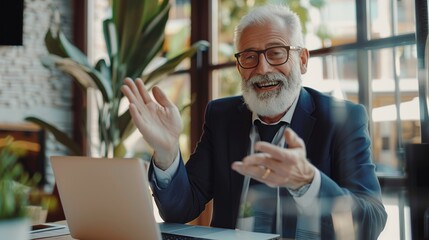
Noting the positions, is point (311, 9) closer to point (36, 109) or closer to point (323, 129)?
point (323, 129)

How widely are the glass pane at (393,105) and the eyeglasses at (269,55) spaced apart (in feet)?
2.78

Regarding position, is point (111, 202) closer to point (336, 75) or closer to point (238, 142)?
point (238, 142)

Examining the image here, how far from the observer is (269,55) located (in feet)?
6.43

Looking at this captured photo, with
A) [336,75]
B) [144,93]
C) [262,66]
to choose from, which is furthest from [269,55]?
[336,75]

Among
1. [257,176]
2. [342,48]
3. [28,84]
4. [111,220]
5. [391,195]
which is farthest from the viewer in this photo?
[28,84]

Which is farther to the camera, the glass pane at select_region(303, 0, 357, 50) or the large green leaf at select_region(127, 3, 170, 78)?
the large green leaf at select_region(127, 3, 170, 78)

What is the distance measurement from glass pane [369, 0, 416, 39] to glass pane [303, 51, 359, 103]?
194 mm

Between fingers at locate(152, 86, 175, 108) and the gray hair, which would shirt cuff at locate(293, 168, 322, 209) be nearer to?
fingers at locate(152, 86, 175, 108)

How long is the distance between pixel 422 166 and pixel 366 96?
1.84 m

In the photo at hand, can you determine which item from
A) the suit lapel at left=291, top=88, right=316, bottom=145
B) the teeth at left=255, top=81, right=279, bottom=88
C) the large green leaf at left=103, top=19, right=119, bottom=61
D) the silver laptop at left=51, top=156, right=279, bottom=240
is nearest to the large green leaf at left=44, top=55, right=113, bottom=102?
the large green leaf at left=103, top=19, right=119, bottom=61

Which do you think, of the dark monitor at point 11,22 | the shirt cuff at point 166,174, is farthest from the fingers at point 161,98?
the dark monitor at point 11,22

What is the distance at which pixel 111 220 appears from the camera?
4.40 feet

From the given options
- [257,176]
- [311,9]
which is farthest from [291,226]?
[311,9]

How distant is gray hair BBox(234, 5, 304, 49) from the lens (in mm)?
1985
